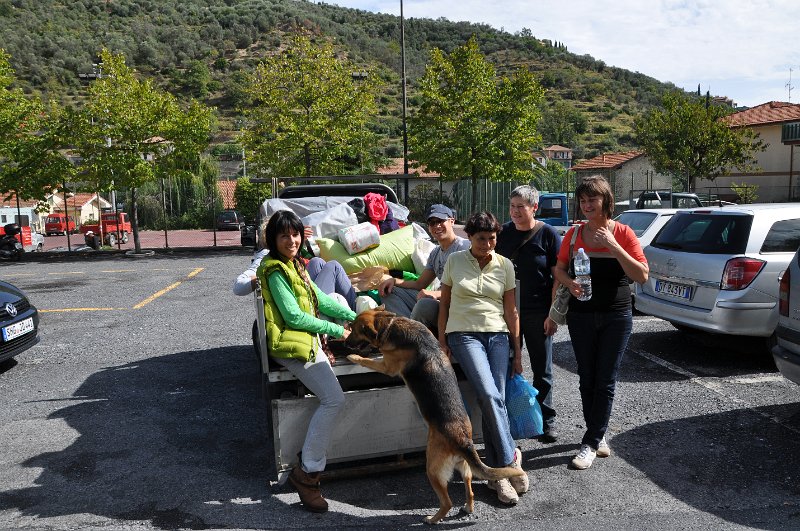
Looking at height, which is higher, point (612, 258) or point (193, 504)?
point (612, 258)

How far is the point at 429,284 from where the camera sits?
5.02 metres

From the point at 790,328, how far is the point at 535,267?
2044 mm

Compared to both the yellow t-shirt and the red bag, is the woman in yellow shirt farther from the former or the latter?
the red bag

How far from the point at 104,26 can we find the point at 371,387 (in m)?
122

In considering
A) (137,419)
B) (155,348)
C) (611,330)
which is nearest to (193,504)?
(137,419)

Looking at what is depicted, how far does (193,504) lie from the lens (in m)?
3.92

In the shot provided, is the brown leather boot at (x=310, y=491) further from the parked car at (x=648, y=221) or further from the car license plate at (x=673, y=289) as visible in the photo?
the parked car at (x=648, y=221)

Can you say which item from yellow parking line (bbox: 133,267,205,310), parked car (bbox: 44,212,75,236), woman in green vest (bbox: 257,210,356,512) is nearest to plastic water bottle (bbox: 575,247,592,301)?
woman in green vest (bbox: 257,210,356,512)

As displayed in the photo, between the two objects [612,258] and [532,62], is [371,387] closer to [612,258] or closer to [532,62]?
[612,258]

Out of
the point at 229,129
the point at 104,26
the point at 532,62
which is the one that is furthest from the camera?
the point at 532,62

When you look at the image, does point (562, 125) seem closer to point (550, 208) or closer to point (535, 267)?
point (550, 208)

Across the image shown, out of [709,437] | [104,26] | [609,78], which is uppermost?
[104,26]

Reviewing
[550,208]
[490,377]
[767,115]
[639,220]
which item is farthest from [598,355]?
[767,115]

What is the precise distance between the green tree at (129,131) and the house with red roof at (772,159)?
101 feet
